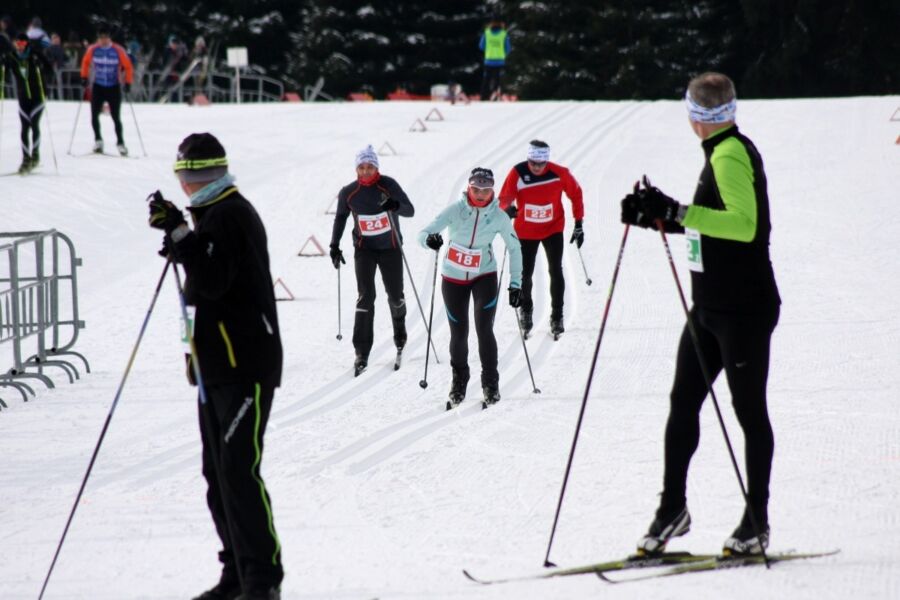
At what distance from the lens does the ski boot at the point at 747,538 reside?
4664mm

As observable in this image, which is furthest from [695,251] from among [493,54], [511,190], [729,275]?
[493,54]

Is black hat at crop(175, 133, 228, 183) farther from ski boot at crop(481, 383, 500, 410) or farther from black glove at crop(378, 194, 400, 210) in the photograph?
black glove at crop(378, 194, 400, 210)

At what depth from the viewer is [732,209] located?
14.6 ft

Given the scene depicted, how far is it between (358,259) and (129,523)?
422 cm

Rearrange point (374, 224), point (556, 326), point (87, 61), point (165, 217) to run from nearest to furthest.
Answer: point (165, 217), point (374, 224), point (556, 326), point (87, 61)

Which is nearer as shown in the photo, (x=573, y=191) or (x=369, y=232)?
(x=369, y=232)

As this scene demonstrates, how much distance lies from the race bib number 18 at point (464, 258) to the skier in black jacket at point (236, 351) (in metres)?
3.93

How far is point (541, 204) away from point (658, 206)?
19.6 ft

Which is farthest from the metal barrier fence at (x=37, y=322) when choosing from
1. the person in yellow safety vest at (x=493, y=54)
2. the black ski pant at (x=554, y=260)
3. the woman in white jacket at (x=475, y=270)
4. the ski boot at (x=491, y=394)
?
the person in yellow safety vest at (x=493, y=54)

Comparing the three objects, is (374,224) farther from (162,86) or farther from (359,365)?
(162,86)

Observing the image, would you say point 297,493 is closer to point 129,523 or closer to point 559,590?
point 129,523

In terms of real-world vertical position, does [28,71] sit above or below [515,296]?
above

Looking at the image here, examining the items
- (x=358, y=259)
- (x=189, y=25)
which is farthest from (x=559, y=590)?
(x=189, y=25)

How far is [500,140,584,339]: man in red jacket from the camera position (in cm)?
1041
